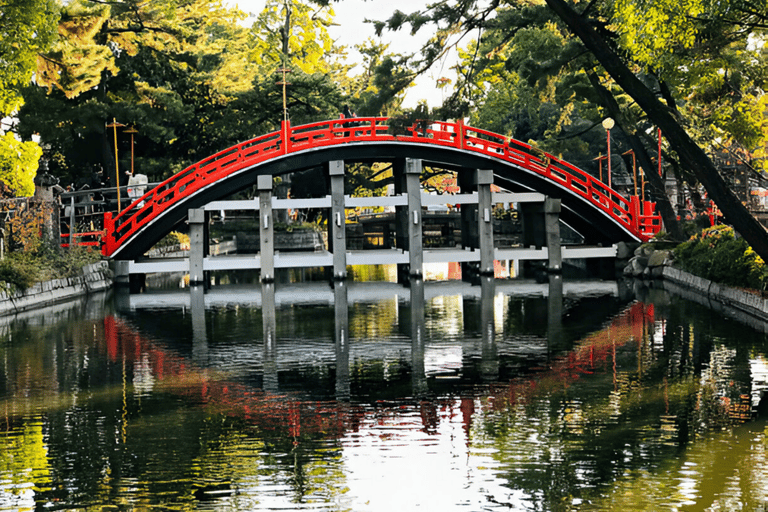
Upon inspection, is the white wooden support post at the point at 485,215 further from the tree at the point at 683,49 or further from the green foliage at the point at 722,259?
the tree at the point at 683,49

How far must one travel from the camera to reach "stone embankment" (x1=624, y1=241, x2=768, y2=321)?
721 inches

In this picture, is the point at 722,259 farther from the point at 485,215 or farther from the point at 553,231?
the point at 485,215

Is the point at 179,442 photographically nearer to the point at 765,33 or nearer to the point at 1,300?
the point at 1,300

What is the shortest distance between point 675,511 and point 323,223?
53.5m

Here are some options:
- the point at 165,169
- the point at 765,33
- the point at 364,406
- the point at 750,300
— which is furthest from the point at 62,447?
the point at 165,169

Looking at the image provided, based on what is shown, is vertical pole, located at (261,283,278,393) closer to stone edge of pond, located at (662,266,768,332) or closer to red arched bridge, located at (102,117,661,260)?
red arched bridge, located at (102,117,661,260)

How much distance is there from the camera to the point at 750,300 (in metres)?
18.5

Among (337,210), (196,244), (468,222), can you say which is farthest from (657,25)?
(196,244)

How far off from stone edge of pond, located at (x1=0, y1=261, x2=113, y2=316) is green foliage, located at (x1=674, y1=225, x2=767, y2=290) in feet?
59.2

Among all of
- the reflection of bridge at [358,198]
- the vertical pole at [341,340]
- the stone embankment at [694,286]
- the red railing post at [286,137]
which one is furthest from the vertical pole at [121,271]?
the stone embankment at [694,286]

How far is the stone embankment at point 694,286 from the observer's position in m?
18.3

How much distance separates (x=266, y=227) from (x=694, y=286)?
13617mm

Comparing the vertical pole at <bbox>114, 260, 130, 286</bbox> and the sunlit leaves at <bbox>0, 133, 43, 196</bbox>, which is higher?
the sunlit leaves at <bbox>0, 133, 43, 196</bbox>

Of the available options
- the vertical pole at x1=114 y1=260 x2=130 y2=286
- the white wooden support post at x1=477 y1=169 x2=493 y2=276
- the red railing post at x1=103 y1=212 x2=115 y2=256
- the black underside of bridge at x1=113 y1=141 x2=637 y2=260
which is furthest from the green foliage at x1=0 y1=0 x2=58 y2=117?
the white wooden support post at x1=477 y1=169 x2=493 y2=276
